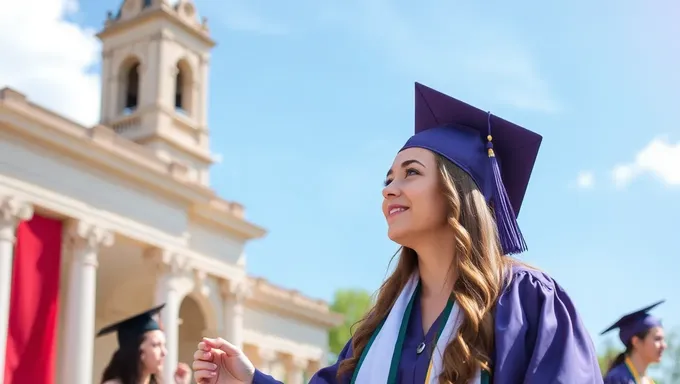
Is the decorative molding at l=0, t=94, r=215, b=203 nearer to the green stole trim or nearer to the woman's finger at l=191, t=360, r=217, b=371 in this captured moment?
the woman's finger at l=191, t=360, r=217, b=371

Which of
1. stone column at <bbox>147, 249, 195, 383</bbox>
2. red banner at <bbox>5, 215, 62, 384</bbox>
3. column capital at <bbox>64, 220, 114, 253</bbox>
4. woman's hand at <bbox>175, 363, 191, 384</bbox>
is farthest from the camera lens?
stone column at <bbox>147, 249, 195, 383</bbox>

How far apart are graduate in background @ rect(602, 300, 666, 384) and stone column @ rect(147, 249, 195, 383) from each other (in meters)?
17.6

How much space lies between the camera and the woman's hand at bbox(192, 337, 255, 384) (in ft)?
10.1

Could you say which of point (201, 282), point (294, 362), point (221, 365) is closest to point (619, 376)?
point (221, 365)

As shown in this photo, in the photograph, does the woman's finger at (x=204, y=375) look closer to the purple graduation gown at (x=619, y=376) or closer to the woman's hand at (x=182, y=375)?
the purple graduation gown at (x=619, y=376)

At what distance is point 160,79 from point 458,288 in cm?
2648

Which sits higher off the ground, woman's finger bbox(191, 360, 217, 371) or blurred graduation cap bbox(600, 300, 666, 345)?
blurred graduation cap bbox(600, 300, 666, 345)

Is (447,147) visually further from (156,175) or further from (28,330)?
(156,175)

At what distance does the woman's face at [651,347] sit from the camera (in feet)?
23.2

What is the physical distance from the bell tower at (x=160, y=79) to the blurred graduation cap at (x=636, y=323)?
2196cm

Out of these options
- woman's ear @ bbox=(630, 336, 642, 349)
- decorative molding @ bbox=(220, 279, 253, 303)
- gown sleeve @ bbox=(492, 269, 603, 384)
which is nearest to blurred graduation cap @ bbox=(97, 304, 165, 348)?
woman's ear @ bbox=(630, 336, 642, 349)

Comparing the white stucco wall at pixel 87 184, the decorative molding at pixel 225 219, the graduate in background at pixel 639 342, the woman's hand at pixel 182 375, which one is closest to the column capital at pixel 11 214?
the white stucco wall at pixel 87 184

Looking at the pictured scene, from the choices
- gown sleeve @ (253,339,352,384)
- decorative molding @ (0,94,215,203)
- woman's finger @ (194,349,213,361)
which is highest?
decorative molding @ (0,94,215,203)

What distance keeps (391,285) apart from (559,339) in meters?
0.79
